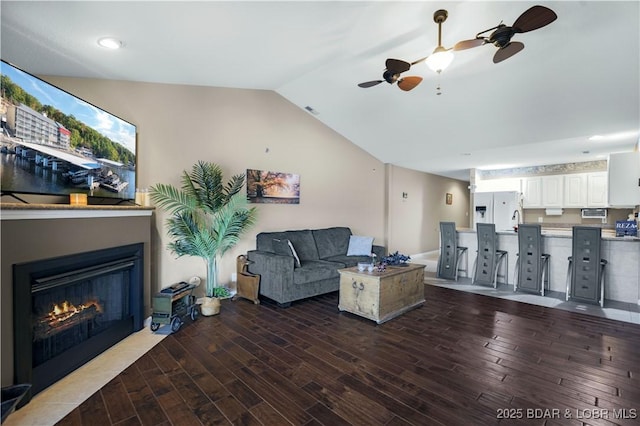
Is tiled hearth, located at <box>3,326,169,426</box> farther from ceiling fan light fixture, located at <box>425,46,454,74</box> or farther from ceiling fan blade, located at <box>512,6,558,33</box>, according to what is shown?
ceiling fan blade, located at <box>512,6,558,33</box>

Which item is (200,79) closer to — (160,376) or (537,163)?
Result: (160,376)

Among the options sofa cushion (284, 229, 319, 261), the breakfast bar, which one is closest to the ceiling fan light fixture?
sofa cushion (284, 229, 319, 261)

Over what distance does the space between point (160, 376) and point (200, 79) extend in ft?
10.9

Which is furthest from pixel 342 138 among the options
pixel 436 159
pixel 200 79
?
pixel 200 79

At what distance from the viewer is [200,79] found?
143 inches

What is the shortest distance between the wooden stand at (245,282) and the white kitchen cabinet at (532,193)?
6316 mm

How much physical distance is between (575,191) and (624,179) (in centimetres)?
186

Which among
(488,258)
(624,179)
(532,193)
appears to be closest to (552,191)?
(532,193)

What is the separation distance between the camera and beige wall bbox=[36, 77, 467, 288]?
11.2 ft

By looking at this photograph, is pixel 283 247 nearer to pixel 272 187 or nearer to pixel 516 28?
pixel 272 187

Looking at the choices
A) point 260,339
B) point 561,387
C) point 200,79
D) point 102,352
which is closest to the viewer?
point 561,387

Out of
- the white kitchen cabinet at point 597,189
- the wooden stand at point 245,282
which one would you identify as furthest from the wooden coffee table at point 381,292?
the white kitchen cabinet at point 597,189

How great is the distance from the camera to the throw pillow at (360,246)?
5035mm

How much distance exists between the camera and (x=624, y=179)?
13.8ft
